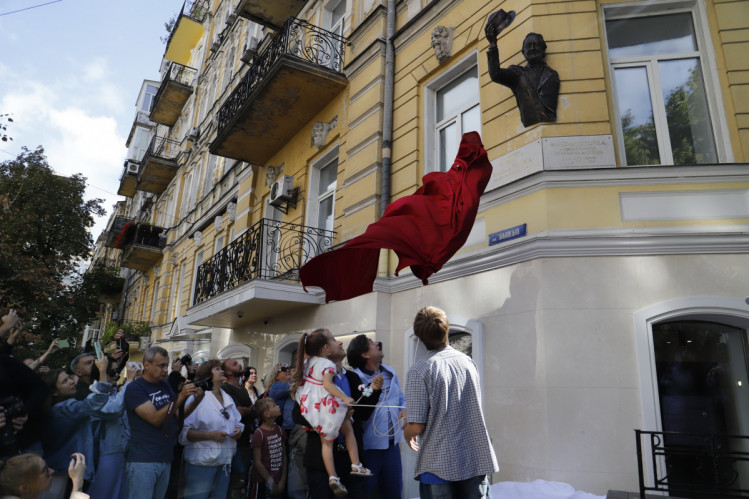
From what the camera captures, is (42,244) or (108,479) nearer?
(108,479)

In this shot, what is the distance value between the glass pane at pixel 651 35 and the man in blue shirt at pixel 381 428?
4990 mm

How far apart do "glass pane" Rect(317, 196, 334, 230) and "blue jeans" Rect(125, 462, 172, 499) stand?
22.1ft

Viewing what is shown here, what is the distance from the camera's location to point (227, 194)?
15758mm

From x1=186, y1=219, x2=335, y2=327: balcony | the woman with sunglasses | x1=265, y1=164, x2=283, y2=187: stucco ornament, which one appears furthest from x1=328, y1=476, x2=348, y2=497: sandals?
x1=265, y1=164, x2=283, y2=187: stucco ornament

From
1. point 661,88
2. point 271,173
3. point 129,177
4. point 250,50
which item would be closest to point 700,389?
point 661,88

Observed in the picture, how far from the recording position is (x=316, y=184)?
1127cm

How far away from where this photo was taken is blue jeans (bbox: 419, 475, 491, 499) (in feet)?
9.66

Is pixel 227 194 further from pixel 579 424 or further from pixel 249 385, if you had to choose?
pixel 579 424

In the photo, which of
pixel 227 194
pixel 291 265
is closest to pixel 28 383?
pixel 291 265

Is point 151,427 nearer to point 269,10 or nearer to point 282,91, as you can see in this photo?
point 282,91

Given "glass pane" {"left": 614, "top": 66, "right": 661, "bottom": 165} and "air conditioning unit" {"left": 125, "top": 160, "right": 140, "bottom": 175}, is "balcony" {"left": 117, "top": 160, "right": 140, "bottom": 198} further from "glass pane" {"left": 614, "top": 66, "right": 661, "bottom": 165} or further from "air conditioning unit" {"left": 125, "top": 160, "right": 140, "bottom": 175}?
"glass pane" {"left": 614, "top": 66, "right": 661, "bottom": 165}

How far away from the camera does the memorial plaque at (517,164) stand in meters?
6.12

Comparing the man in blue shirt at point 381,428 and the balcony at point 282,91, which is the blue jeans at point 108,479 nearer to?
the man in blue shirt at point 381,428

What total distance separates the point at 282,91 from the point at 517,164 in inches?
242
